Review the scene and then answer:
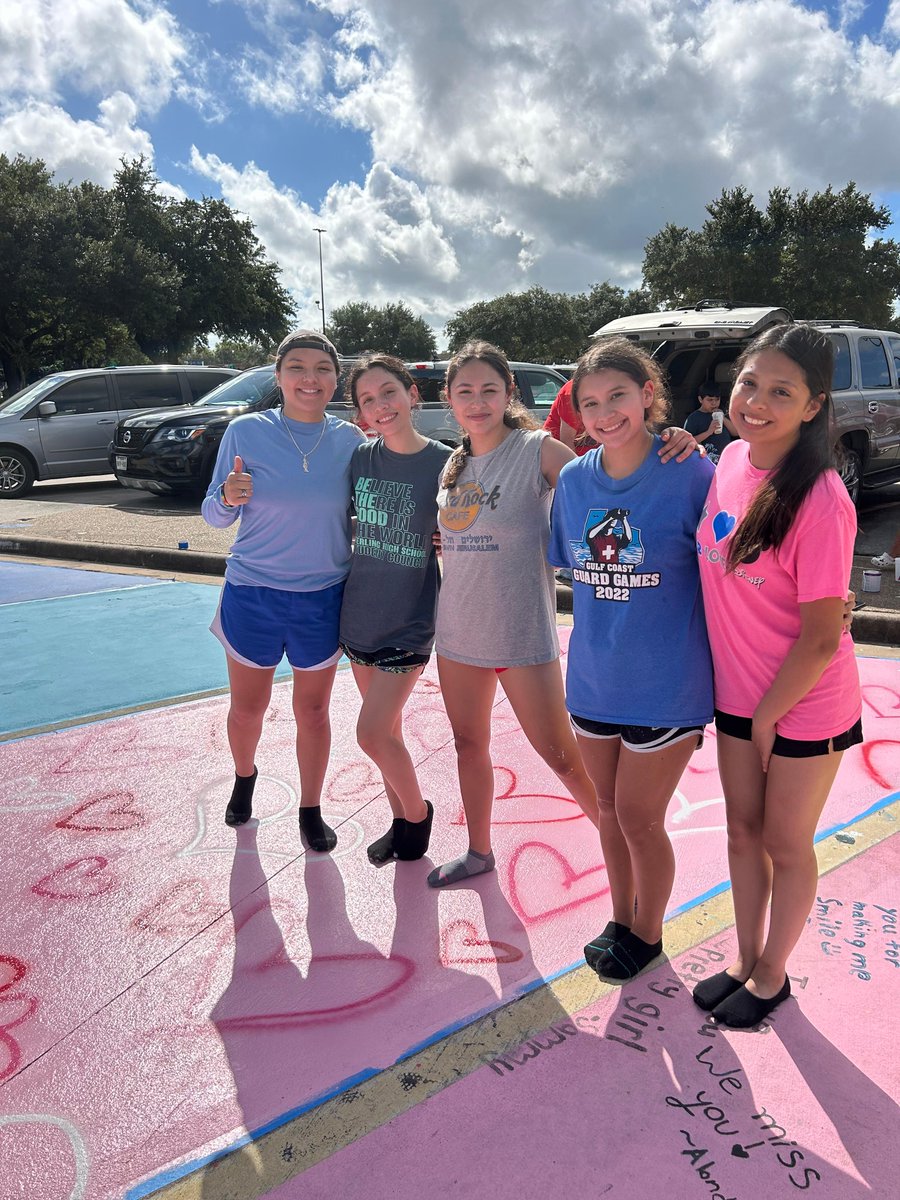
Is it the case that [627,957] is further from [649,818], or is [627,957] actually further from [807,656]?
[807,656]

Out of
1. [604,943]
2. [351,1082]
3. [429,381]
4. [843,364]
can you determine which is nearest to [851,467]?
[843,364]

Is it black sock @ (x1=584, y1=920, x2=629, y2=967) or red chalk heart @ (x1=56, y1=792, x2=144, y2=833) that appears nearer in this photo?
black sock @ (x1=584, y1=920, x2=629, y2=967)

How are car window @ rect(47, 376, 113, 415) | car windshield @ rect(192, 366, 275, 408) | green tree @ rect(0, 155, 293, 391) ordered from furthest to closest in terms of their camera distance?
green tree @ rect(0, 155, 293, 391) → car window @ rect(47, 376, 113, 415) → car windshield @ rect(192, 366, 275, 408)

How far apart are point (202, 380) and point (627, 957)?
13108 millimetres

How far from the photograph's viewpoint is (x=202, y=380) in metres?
13.8

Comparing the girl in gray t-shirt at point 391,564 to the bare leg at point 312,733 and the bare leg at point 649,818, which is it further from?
the bare leg at point 649,818

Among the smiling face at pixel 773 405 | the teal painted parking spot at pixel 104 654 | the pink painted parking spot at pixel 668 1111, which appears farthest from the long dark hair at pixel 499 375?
the teal painted parking spot at pixel 104 654

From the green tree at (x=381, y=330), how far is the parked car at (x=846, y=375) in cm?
6146

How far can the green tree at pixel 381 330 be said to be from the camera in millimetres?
68500

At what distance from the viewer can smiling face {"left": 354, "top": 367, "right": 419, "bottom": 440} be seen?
289 centimetres

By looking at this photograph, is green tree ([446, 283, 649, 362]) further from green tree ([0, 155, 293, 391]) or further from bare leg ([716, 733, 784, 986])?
bare leg ([716, 733, 784, 986])

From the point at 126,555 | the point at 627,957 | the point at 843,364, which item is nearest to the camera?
the point at 627,957

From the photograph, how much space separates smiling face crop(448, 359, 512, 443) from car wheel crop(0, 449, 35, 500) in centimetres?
1194

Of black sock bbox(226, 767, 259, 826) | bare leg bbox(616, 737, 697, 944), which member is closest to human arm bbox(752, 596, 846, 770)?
bare leg bbox(616, 737, 697, 944)
